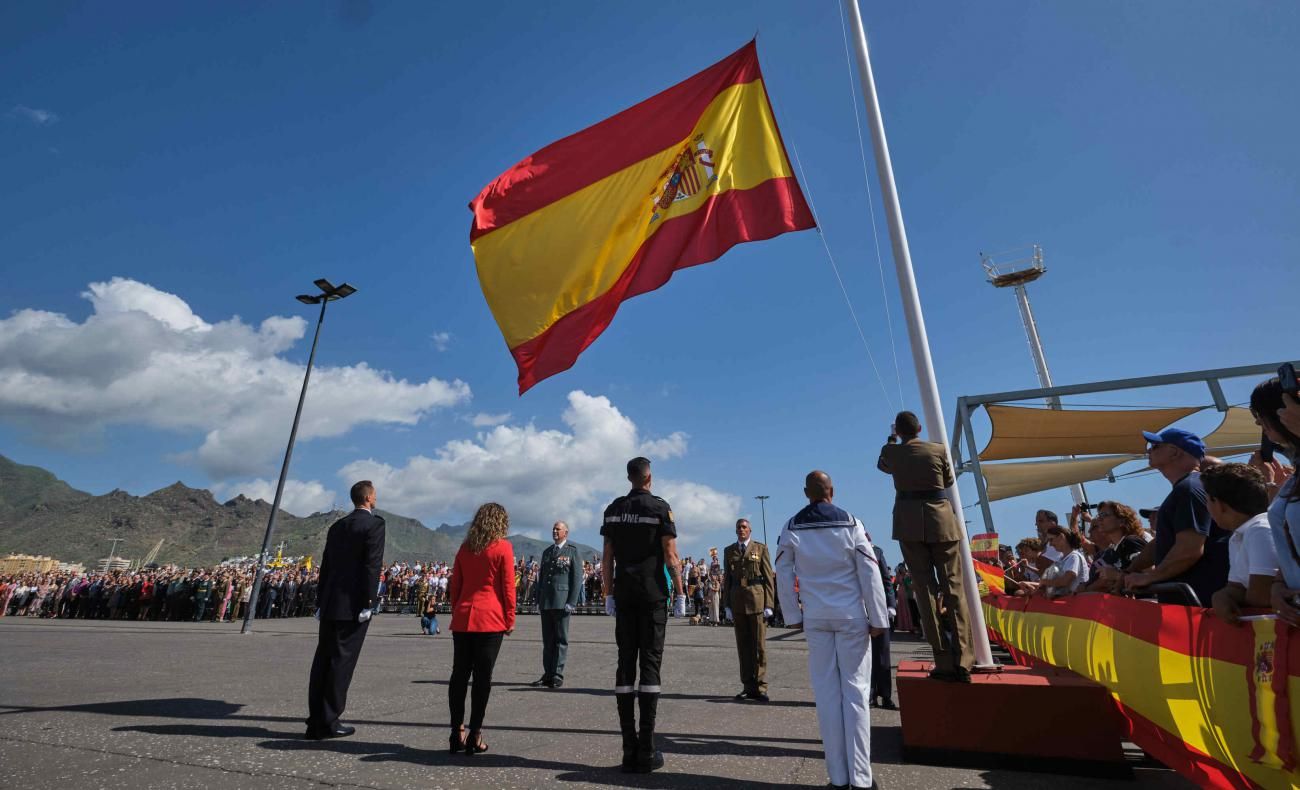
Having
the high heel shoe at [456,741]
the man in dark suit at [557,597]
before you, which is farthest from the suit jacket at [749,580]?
the high heel shoe at [456,741]

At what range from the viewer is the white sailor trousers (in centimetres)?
382

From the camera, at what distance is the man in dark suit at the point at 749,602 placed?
276 inches

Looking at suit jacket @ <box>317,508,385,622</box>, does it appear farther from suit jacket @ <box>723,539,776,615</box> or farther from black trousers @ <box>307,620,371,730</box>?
suit jacket @ <box>723,539,776,615</box>

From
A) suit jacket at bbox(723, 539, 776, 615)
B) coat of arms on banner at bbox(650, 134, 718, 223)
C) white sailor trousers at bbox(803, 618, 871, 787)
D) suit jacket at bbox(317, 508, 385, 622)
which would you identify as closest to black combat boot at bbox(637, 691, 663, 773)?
white sailor trousers at bbox(803, 618, 871, 787)

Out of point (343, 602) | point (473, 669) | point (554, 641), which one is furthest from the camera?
point (554, 641)

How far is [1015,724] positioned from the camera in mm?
4176

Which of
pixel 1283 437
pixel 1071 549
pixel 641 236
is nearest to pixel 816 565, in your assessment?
pixel 1283 437

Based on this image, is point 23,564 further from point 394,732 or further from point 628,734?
point 628,734

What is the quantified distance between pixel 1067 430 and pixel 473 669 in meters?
15.7

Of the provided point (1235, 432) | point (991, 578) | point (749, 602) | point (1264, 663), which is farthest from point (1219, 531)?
point (1235, 432)

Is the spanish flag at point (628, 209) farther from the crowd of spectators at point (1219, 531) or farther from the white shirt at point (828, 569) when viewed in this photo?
the crowd of spectators at point (1219, 531)

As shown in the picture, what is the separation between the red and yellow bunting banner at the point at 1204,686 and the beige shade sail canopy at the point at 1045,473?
48.2 ft

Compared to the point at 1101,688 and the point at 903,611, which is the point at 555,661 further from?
the point at 903,611

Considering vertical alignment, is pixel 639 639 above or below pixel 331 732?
above
